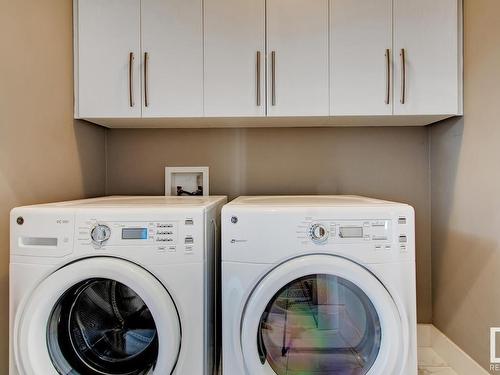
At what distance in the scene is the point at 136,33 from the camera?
1.54m

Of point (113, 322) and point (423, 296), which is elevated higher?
point (113, 322)

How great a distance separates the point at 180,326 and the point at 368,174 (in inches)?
52.1

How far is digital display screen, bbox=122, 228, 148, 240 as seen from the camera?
1.10m

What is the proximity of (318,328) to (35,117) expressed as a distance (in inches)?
54.7

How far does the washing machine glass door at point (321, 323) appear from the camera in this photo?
1092 mm

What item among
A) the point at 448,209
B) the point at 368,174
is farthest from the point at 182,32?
the point at 448,209

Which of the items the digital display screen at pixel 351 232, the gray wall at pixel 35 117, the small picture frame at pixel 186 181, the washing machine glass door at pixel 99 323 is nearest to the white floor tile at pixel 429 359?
the digital display screen at pixel 351 232

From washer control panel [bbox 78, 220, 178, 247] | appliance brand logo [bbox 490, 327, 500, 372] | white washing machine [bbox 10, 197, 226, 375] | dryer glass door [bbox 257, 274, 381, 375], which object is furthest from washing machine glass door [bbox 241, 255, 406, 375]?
appliance brand logo [bbox 490, 327, 500, 372]

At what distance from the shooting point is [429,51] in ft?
4.91

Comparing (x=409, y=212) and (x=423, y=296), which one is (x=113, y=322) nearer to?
(x=409, y=212)

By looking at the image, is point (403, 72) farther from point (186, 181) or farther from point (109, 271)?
point (109, 271)

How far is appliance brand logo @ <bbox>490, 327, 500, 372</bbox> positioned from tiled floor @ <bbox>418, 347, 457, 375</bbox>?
0.95 ft

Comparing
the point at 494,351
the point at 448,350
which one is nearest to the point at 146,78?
the point at 494,351

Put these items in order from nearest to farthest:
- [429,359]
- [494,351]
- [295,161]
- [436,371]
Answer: [494,351]
[436,371]
[429,359]
[295,161]
